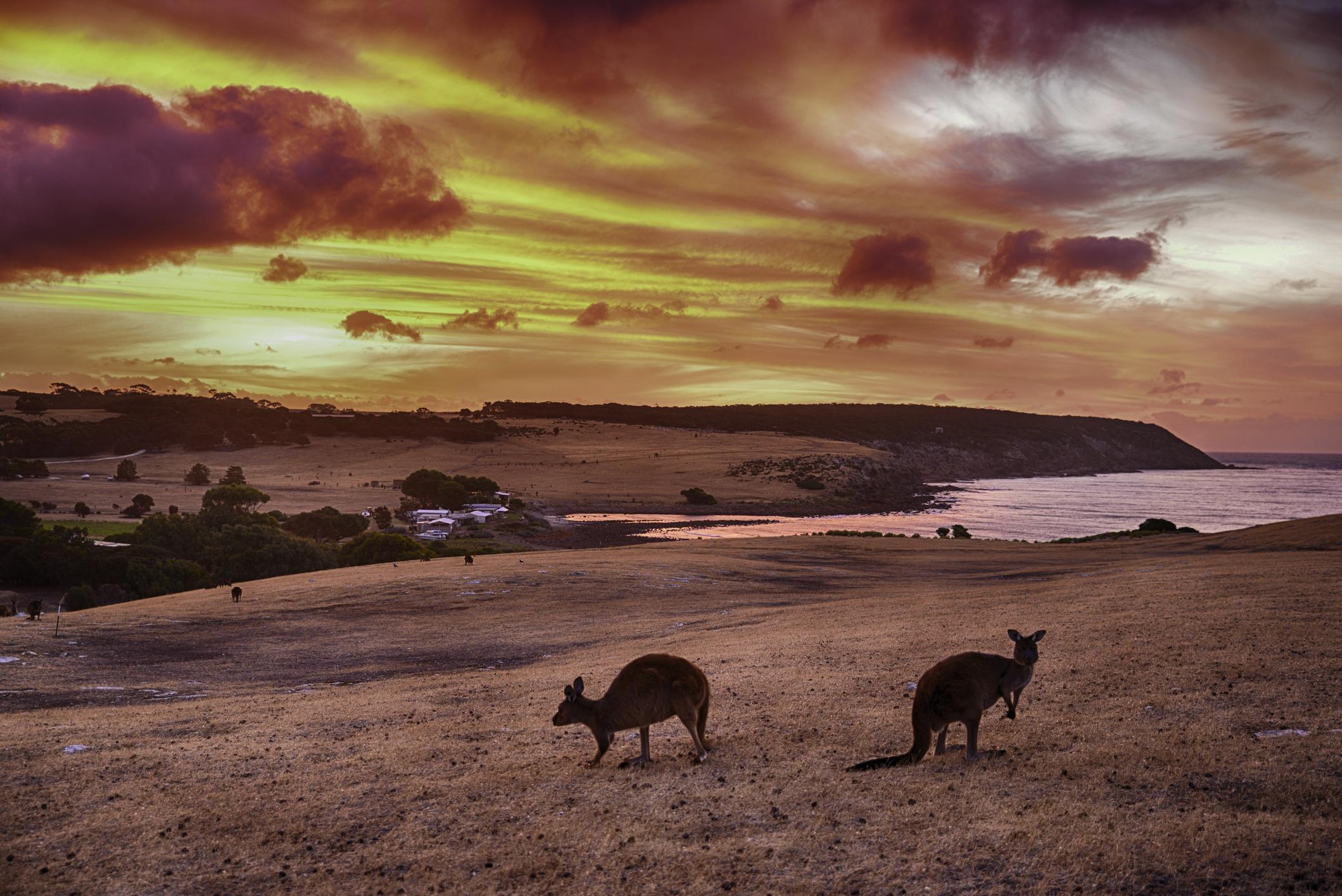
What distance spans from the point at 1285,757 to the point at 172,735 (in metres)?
18.8

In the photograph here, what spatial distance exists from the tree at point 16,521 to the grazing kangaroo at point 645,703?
78.4m

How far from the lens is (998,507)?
141750 millimetres

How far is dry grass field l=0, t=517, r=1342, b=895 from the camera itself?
898 centimetres

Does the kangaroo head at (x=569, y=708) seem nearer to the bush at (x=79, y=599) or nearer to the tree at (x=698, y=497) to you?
the bush at (x=79, y=599)

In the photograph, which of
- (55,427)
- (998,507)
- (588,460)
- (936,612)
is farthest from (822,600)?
(55,427)

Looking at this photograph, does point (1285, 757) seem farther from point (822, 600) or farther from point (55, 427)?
point (55, 427)

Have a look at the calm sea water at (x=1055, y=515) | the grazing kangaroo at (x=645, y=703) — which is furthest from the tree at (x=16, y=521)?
the grazing kangaroo at (x=645, y=703)

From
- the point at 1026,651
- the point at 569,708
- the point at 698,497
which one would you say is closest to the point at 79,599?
the point at 569,708

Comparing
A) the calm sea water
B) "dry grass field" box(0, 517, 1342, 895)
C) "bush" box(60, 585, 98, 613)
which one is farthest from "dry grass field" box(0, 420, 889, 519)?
"dry grass field" box(0, 517, 1342, 895)

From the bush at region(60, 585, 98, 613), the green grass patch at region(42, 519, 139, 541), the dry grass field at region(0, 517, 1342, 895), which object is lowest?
the bush at region(60, 585, 98, 613)

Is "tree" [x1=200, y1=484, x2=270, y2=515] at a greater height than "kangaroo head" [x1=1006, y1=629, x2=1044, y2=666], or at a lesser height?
lesser

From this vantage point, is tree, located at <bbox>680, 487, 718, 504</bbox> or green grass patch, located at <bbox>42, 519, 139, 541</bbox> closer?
green grass patch, located at <bbox>42, 519, 139, 541</bbox>

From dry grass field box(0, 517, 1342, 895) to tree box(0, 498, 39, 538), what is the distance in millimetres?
54464

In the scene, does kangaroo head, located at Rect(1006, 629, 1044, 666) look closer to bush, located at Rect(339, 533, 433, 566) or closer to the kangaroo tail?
the kangaroo tail
